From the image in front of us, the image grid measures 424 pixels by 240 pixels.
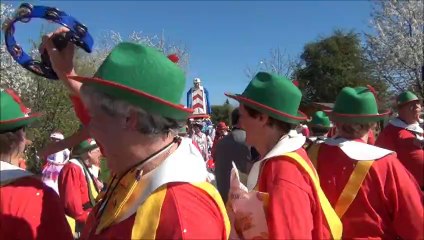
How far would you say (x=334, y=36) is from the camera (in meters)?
49.0

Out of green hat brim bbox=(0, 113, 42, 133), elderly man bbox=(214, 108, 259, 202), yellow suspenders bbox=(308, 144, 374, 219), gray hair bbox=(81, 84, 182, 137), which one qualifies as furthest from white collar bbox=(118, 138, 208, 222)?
elderly man bbox=(214, 108, 259, 202)

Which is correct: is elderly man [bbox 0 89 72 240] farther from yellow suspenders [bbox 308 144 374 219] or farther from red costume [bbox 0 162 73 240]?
yellow suspenders [bbox 308 144 374 219]

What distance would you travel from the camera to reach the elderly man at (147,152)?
65.8 inches

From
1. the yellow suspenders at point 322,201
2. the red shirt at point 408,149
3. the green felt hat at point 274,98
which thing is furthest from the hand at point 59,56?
the red shirt at point 408,149

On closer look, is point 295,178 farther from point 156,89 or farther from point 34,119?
point 34,119

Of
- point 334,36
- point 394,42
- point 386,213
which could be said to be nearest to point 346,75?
point 334,36

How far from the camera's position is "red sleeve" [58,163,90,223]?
15.5 ft

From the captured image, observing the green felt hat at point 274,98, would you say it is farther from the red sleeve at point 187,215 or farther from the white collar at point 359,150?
the red sleeve at point 187,215

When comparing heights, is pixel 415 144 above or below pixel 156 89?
below

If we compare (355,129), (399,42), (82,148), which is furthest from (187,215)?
(399,42)

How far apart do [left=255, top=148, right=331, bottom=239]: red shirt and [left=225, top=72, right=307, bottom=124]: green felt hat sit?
326mm

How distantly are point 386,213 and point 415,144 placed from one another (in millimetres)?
3572

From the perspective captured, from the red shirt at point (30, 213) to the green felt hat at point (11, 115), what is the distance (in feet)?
0.96

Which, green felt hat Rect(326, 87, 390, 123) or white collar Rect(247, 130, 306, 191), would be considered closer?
white collar Rect(247, 130, 306, 191)
